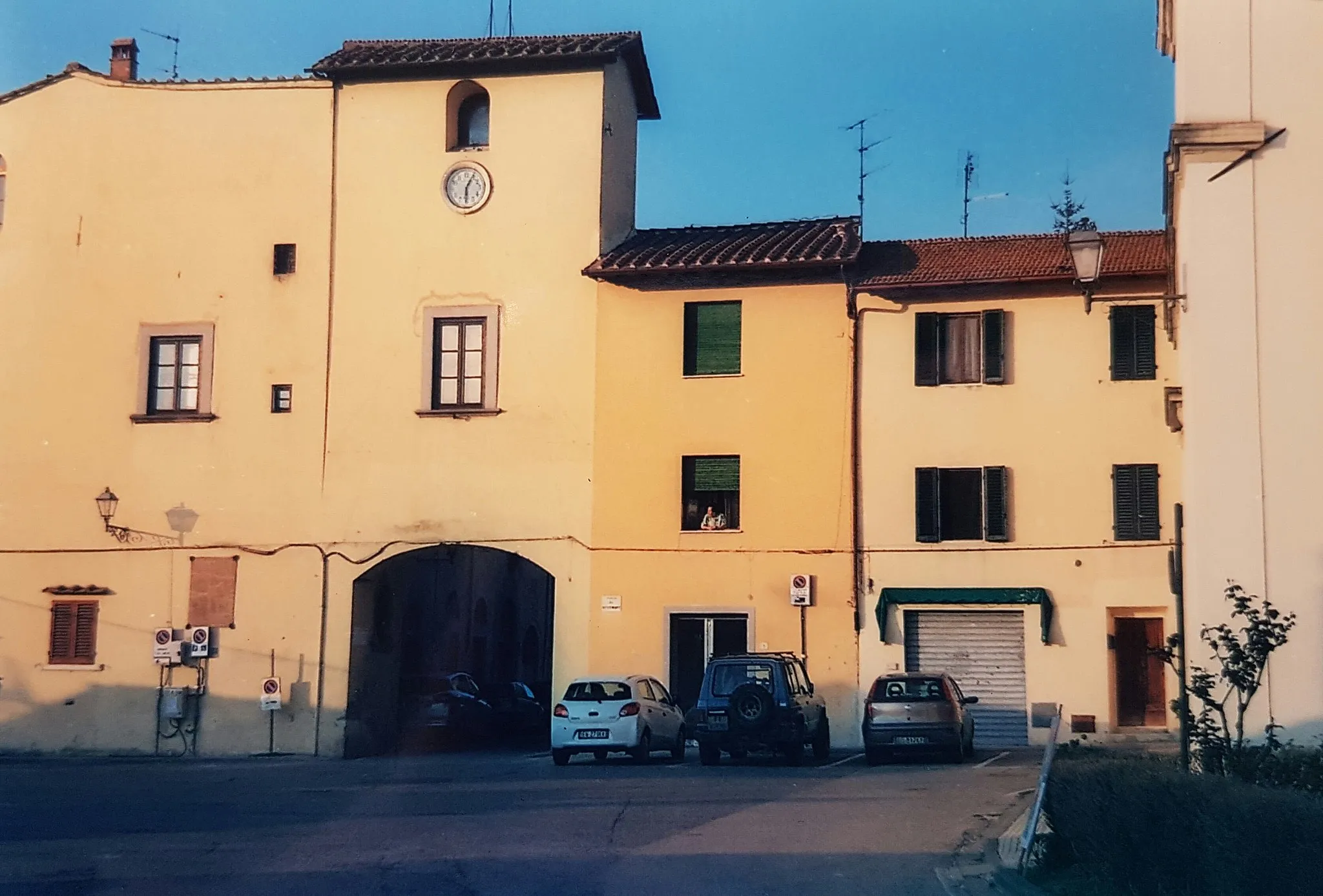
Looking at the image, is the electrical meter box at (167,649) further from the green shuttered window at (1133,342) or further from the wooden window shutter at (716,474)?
the green shuttered window at (1133,342)

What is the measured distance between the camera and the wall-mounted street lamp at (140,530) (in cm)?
3086

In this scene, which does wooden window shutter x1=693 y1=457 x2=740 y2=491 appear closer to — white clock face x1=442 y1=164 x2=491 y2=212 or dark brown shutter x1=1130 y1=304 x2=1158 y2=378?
white clock face x1=442 y1=164 x2=491 y2=212

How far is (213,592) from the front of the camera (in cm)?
3056

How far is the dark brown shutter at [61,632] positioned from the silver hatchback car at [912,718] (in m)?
16.6

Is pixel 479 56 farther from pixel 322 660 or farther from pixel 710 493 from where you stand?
pixel 322 660

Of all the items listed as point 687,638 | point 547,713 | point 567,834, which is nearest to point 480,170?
point 687,638

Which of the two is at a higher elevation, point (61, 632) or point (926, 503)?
point (926, 503)

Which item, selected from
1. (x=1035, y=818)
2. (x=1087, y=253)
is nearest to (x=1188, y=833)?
(x=1035, y=818)

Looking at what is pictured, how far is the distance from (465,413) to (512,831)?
16.3 meters

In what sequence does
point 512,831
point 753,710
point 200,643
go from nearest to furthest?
point 512,831 < point 753,710 < point 200,643

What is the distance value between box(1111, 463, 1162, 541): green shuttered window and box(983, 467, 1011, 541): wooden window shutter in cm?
191

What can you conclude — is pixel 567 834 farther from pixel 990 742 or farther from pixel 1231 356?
pixel 990 742

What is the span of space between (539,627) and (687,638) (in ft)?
→ 73.6

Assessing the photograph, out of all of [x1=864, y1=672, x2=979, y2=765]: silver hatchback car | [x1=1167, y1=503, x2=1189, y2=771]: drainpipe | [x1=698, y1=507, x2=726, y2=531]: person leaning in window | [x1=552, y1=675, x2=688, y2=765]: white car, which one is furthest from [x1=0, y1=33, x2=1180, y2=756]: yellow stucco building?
[x1=1167, y1=503, x2=1189, y2=771]: drainpipe
